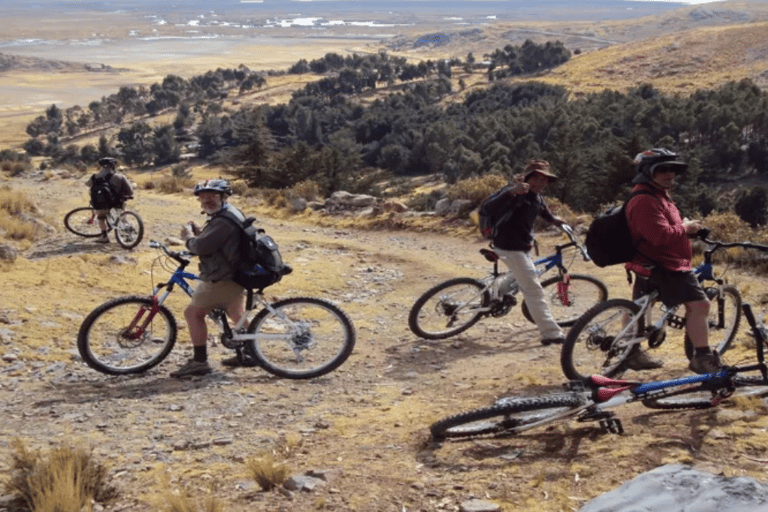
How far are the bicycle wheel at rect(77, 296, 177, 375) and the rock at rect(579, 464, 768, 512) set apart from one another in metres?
4.62

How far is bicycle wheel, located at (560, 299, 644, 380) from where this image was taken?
5957mm

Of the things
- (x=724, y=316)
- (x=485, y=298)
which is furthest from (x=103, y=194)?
(x=724, y=316)

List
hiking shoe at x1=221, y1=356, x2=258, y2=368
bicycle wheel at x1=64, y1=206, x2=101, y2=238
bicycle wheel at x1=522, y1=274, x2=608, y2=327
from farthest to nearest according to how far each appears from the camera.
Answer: bicycle wheel at x1=64, y1=206, x2=101, y2=238 → bicycle wheel at x1=522, y1=274, x2=608, y2=327 → hiking shoe at x1=221, y1=356, x2=258, y2=368

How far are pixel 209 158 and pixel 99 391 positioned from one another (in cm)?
7011

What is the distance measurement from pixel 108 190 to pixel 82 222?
4.47 feet

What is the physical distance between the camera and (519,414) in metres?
4.71

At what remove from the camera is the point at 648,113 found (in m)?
60.9

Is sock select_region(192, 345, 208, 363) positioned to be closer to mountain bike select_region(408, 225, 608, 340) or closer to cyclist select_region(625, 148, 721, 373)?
mountain bike select_region(408, 225, 608, 340)

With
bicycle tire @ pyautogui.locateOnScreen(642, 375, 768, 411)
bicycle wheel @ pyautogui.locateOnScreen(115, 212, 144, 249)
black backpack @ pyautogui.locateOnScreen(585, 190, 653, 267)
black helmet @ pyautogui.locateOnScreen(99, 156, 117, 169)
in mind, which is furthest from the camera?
bicycle wheel @ pyautogui.locateOnScreen(115, 212, 144, 249)

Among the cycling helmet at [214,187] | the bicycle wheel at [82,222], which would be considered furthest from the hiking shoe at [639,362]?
the bicycle wheel at [82,222]

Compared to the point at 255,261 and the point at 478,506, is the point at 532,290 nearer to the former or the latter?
the point at 255,261

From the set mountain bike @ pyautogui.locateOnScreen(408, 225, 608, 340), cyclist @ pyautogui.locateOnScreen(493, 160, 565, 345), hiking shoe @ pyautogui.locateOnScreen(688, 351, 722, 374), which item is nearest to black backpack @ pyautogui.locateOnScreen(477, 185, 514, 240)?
cyclist @ pyautogui.locateOnScreen(493, 160, 565, 345)

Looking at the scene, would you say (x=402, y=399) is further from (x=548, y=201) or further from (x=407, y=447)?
(x=548, y=201)

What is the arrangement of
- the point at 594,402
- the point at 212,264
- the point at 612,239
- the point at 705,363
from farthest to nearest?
the point at 212,264
the point at 612,239
the point at 705,363
the point at 594,402
